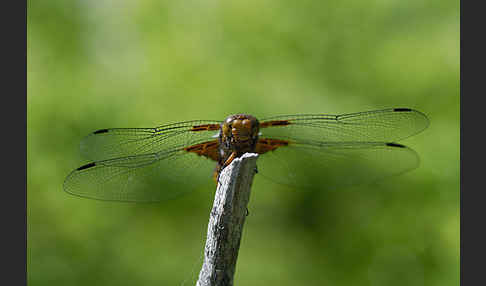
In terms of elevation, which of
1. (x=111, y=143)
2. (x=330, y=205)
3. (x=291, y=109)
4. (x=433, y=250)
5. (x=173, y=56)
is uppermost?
(x=173, y=56)

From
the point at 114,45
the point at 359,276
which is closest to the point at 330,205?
the point at 359,276

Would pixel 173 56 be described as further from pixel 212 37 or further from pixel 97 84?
pixel 97 84

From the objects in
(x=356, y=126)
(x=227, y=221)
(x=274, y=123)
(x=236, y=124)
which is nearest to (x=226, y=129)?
(x=236, y=124)

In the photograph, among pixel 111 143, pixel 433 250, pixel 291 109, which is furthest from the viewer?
pixel 291 109

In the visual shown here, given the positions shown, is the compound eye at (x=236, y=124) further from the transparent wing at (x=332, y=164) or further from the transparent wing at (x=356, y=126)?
the transparent wing at (x=332, y=164)

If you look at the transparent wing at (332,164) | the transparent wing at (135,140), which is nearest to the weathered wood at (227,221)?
the transparent wing at (135,140)

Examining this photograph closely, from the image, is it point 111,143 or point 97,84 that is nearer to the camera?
point 111,143

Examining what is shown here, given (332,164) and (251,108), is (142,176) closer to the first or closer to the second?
(251,108)
